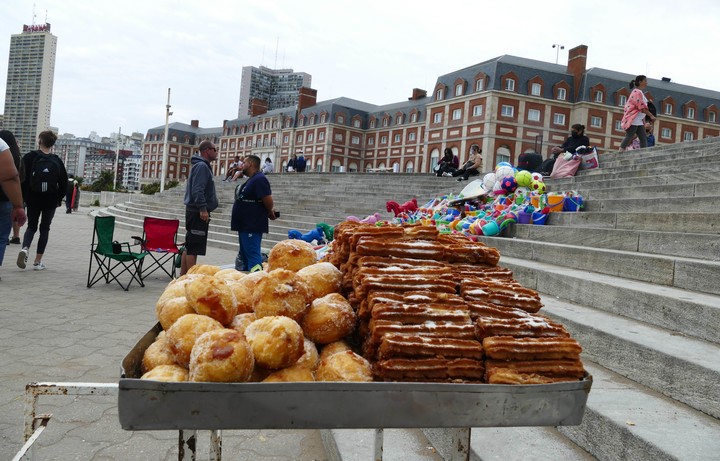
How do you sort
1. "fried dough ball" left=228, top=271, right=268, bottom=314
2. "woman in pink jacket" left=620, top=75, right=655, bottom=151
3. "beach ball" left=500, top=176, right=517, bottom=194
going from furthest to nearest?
1. "woman in pink jacket" left=620, top=75, right=655, bottom=151
2. "beach ball" left=500, top=176, right=517, bottom=194
3. "fried dough ball" left=228, top=271, right=268, bottom=314

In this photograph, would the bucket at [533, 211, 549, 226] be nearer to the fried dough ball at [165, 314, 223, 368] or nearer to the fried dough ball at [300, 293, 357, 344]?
the fried dough ball at [300, 293, 357, 344]

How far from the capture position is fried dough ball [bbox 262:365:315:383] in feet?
4.35

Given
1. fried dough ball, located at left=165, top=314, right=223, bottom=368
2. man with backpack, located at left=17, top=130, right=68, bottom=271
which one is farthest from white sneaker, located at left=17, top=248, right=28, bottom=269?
fried dough ball, located at left=165, top=314, right=223, bottom=368

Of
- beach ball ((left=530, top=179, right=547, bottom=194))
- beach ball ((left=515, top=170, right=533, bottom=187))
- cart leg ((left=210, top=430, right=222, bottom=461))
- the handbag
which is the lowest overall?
cart leg ((left=210, top=430, right=222, bottom=461))

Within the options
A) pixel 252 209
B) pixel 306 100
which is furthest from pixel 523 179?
pixel 306 100

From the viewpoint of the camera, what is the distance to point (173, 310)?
163 centimetres

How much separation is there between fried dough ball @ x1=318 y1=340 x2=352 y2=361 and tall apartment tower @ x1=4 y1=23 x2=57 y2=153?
111m

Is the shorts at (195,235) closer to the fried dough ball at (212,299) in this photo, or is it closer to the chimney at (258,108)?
the fried dough ball at (212,299)

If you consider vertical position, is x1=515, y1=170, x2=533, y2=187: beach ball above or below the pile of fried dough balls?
above

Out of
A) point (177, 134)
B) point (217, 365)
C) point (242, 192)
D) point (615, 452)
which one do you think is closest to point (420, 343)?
point (217, 365)

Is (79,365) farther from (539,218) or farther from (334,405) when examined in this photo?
(539,218)

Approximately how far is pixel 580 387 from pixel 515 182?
6.59 m

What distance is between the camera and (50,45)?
9300 cm

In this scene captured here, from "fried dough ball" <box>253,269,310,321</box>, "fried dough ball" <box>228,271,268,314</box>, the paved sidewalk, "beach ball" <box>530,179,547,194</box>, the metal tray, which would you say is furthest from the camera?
"beach ball" <box>530,179,547,194</box>
